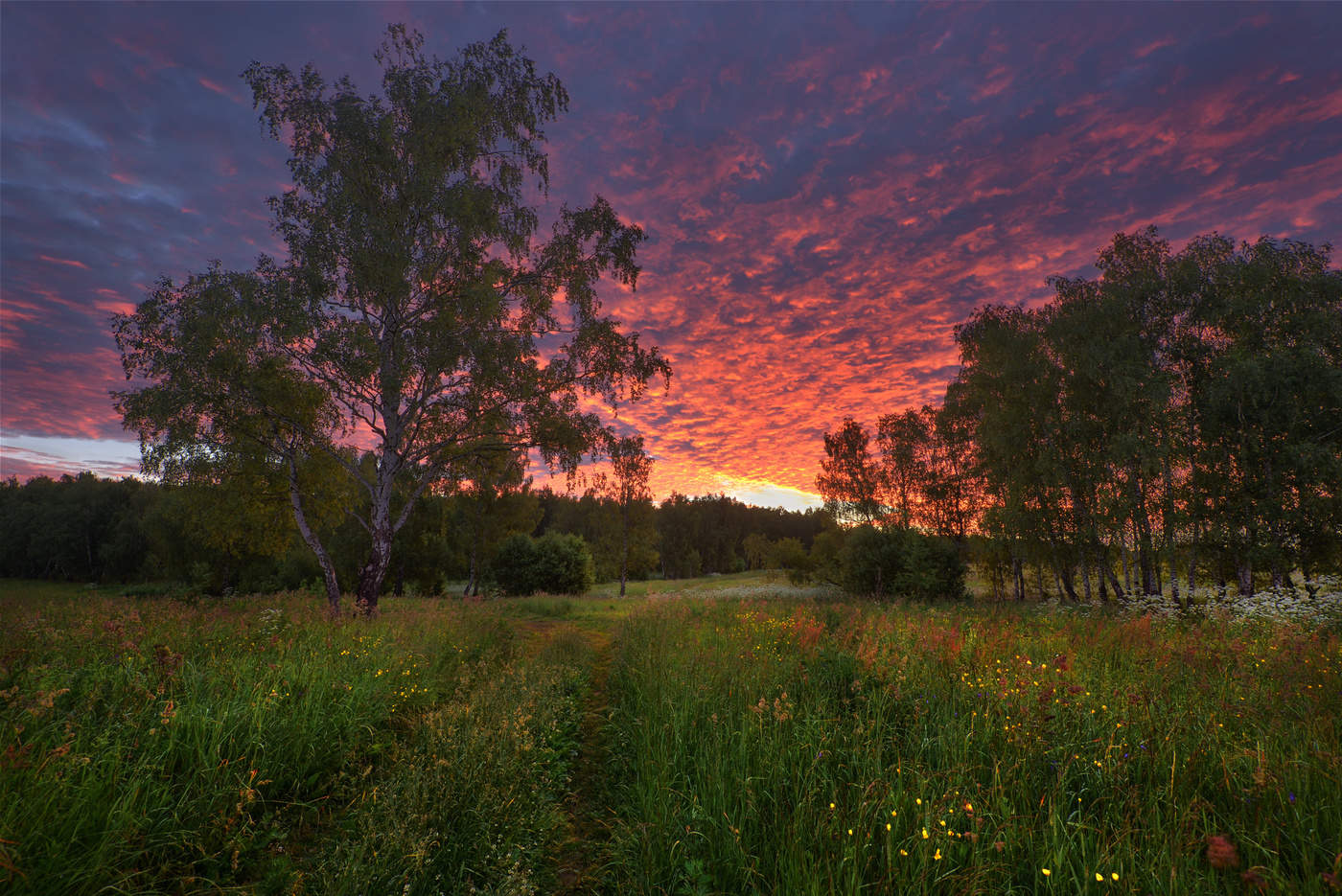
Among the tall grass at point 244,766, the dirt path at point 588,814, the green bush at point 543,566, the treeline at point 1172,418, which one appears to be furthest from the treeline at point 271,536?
the treeline at point 1172,418

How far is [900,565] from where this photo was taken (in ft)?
88.4

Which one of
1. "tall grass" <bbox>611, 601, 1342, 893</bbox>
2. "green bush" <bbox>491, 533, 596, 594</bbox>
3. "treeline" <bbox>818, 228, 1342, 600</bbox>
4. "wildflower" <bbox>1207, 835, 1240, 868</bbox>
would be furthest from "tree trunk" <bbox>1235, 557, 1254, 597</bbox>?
"green bush" <bbox>491, 533, 596, 594</bbox>

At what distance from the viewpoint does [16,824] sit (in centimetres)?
288

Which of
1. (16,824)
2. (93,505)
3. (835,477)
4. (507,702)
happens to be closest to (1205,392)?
(835,477)

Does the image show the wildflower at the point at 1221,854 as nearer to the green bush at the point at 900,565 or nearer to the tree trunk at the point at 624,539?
the green bush at the point at 900,565

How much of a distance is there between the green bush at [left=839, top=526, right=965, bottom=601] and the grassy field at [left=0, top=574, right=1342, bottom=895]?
60.2 feet

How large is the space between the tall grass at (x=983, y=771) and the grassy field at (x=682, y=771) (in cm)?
3

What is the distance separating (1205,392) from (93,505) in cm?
12767

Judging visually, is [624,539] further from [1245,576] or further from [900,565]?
[1245,576]

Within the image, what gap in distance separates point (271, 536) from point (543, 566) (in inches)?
749

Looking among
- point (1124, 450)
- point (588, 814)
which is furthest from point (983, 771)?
point (1124, 450)

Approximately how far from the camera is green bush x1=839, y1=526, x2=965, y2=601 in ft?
82.1

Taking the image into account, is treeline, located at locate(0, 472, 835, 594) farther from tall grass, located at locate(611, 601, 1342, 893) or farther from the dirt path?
tall grass, located at locate(611, 601, 1342, 893)

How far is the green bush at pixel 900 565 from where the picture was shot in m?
25.0
